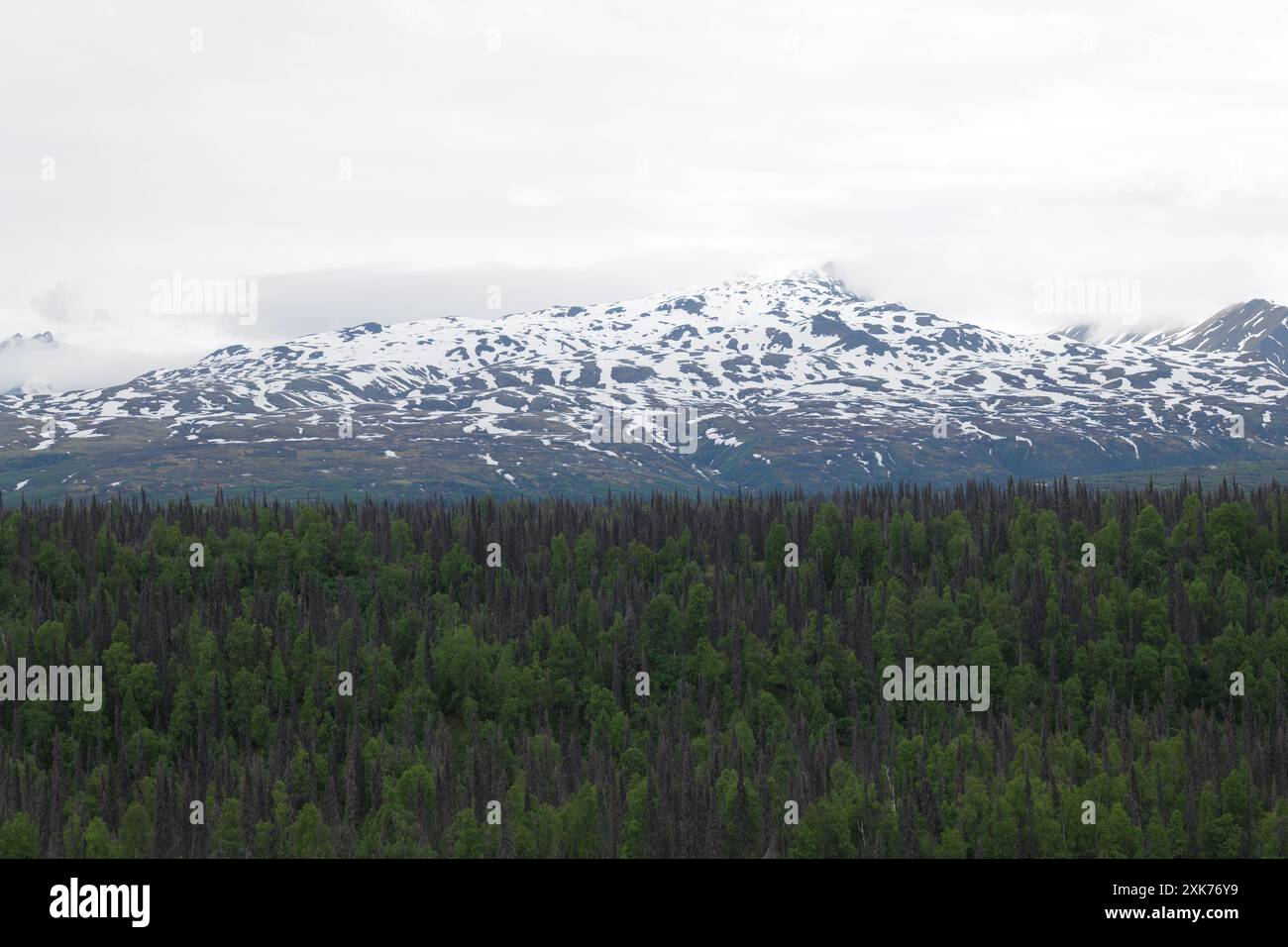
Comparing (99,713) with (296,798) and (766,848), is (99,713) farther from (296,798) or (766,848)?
(766,848)

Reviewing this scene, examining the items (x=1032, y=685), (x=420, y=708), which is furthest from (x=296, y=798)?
(x=1032, y=685)

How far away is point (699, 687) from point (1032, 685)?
47.6 metres

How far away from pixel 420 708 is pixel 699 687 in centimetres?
3947

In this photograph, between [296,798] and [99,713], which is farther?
[99,713]

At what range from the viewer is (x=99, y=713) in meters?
174
